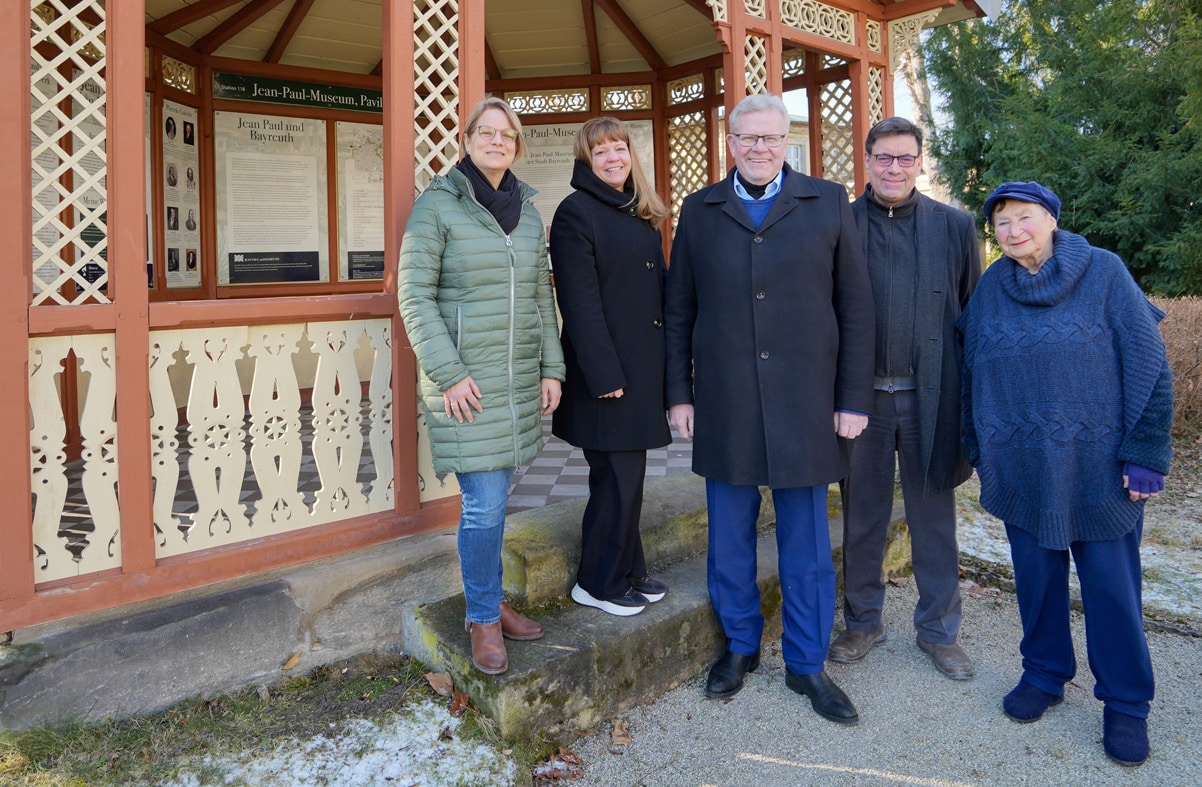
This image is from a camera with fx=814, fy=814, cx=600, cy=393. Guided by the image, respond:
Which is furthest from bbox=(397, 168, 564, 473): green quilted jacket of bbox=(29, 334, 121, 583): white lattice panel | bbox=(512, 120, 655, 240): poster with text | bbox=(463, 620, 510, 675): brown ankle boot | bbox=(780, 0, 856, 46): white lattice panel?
bbox=(512, 120, 655, 240): poster with text

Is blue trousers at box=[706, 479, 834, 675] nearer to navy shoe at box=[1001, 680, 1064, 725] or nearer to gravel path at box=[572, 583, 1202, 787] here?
gravel path at box=[572, 583, 1202, 787]

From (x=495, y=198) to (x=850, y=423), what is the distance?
1474 mm

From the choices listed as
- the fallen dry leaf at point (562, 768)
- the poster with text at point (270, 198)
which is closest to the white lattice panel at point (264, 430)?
the fallen dry leaf at point (562, 768)

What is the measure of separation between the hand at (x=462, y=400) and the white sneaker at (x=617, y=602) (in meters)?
0.96

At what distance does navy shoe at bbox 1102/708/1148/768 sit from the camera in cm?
262

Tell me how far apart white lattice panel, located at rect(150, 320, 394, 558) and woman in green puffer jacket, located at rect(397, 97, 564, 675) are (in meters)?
0.74

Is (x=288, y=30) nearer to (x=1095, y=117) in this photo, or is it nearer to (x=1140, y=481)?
(x=1140, y=481)

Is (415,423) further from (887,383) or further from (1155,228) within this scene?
(1155,228)

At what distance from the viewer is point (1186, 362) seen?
730cm

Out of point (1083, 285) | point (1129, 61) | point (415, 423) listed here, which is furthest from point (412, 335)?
point (1129, 61)

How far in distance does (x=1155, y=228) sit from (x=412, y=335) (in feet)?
35.7

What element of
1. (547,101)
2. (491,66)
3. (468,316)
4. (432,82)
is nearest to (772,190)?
(468,316)

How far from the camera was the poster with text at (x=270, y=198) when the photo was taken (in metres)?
6.23

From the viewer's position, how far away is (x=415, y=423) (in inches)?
137
